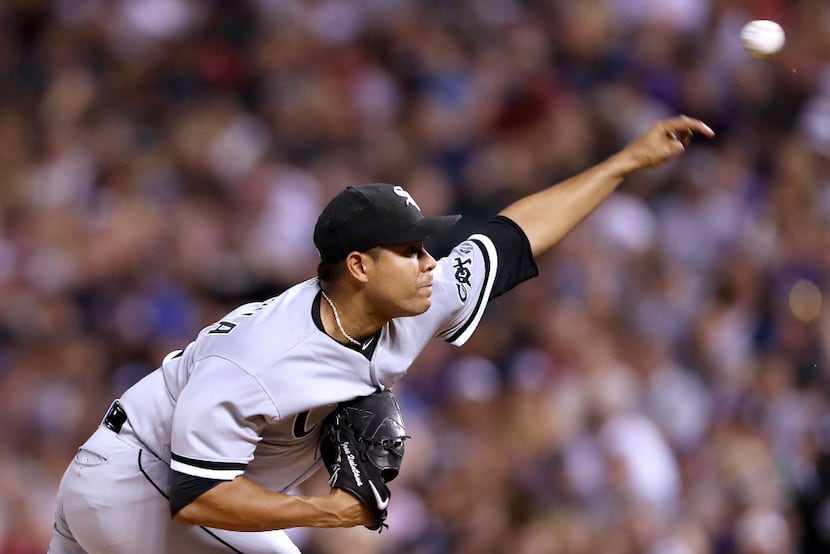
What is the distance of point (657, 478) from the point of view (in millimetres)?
6250

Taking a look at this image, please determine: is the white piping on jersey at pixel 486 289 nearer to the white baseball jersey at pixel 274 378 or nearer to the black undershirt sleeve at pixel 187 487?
the white baseball jersey at pixel 274 378

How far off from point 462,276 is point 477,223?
3901mm

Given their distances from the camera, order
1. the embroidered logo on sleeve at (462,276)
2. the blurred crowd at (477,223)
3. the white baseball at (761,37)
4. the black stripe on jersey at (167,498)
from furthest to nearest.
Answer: the blurred crowd at (477,223)
the white baseball at (761,37)
the embroidered logo on sleeve at (462,276)
the black stripe on jersey at (167,498)

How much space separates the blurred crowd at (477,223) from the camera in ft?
20.9

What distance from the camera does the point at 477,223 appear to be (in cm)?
754

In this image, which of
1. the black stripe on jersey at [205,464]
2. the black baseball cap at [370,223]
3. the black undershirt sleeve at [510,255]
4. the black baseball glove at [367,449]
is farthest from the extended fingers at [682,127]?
the black stripe on jersey at [205,464]

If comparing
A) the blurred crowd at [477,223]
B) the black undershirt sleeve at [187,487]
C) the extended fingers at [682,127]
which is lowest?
the blurred crowd at [477,223]

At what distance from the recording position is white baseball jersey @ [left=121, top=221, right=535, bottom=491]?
314cm

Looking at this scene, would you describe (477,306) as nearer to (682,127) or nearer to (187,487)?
(682,127)

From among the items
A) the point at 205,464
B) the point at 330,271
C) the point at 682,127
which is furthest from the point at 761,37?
the point at 205,464

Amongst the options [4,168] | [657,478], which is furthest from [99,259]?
[657,478]

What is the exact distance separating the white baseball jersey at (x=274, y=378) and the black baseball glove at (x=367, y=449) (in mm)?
51

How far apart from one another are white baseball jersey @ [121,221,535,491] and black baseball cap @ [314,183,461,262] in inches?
8.4

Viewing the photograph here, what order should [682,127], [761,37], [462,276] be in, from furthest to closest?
[761,37] → [682,127] → [462,276]
